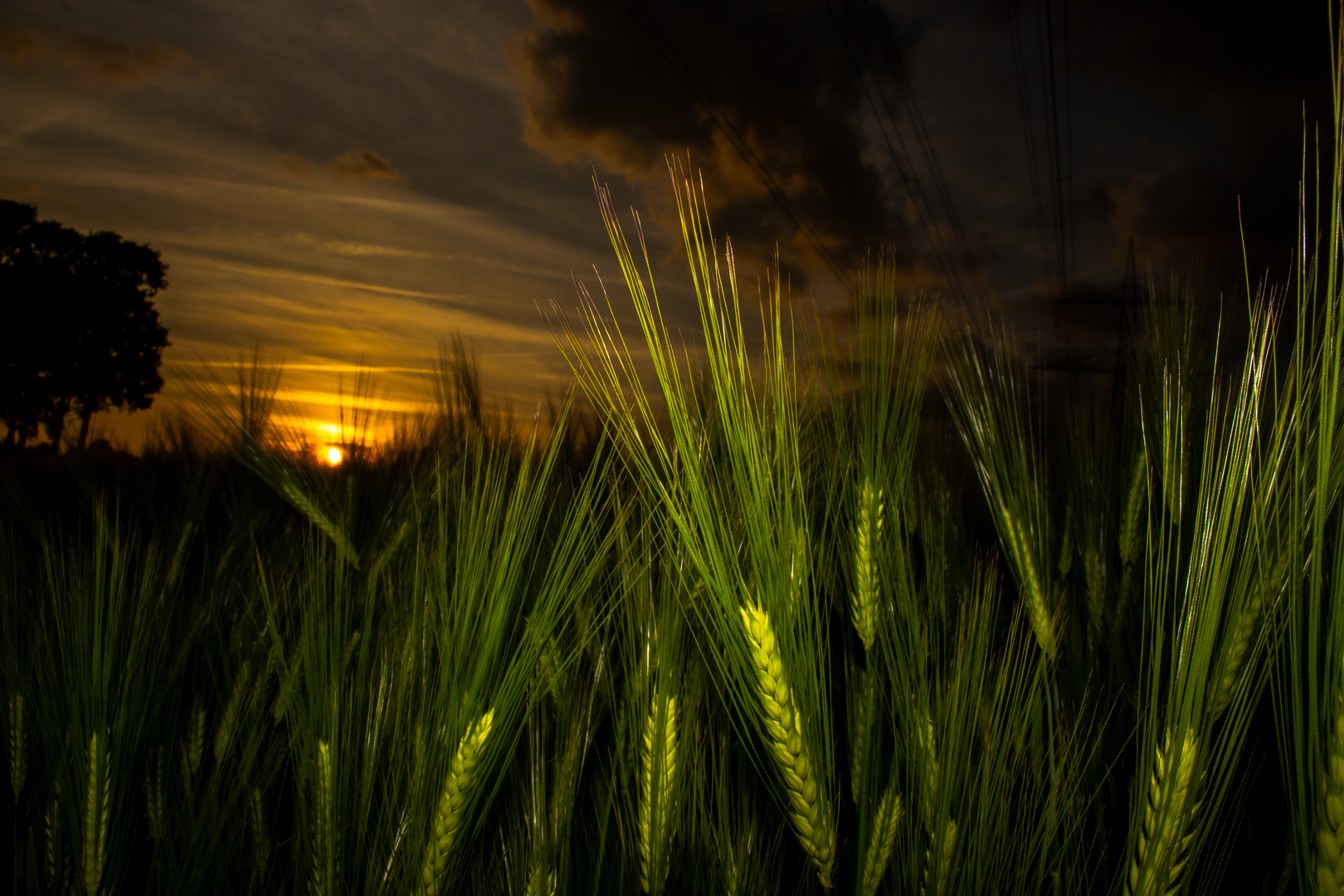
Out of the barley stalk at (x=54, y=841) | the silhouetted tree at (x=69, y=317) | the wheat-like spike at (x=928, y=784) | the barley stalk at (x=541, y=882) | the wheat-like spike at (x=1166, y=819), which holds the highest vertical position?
the silhouetted tree at (x=69, y=317)

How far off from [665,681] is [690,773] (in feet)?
0.71

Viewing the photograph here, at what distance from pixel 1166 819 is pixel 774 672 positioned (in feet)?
1.19

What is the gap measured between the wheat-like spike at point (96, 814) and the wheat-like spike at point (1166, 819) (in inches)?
57.1

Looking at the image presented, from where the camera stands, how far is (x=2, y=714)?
1.29m

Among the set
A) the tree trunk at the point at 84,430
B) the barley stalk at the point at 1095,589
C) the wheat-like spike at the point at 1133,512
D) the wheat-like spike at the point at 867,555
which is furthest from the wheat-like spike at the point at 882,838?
the tree trunk at the point at 84,430

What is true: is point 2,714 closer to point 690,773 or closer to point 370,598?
point 370,598

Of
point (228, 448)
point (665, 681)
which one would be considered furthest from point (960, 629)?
point (228, 448)

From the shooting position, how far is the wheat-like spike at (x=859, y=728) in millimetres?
887

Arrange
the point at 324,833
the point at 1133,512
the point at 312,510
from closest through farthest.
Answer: the point at 324,833, the point at 1133,512, the point at 312,510

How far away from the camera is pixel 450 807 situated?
0.80m

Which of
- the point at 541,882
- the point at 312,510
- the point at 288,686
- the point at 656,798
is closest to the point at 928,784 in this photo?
the point at 656,798

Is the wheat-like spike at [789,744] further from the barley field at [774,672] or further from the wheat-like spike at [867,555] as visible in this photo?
the wheat-like spike at [867,555]

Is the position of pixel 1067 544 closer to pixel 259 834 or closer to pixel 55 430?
pixel 259 834

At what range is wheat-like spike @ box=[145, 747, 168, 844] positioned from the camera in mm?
1184
